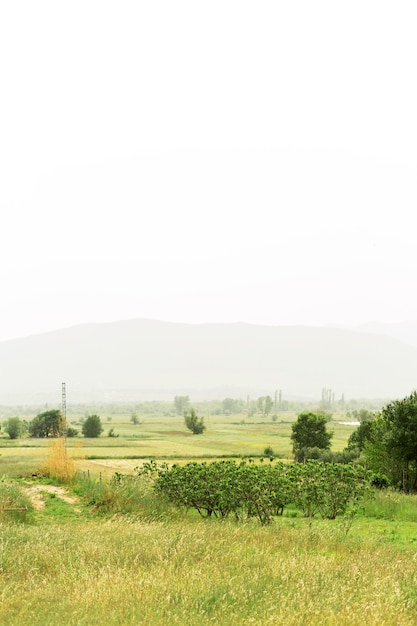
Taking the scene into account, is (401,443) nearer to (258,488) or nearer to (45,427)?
(258,488)

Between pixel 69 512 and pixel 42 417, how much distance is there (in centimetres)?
7672

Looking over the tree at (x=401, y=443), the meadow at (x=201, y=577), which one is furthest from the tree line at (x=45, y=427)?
the meadow at (x=201, y=577)

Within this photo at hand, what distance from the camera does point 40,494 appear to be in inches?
1010

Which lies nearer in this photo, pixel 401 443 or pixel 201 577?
pixel 201 577

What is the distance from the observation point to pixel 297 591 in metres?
9.12

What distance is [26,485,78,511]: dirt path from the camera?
23.7m

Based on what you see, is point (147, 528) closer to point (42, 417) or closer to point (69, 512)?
point (69, 512)

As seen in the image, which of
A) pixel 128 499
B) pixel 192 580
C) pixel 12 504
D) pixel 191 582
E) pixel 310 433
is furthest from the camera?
pixel 310 433

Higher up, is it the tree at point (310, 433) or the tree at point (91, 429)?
the tree at point (310, 433)

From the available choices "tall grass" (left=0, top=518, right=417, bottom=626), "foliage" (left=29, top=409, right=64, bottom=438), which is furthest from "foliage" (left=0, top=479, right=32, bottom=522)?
"foliage" (left=29, top=409, right=64, bottom=438)

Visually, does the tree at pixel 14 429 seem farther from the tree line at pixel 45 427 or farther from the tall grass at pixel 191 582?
the tall grass at pixel 191 582

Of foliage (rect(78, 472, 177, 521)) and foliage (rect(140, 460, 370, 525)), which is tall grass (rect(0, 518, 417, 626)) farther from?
foliage (rect(140, 460, 370, 525))

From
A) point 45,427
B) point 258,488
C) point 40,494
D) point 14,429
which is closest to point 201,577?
point 258,488

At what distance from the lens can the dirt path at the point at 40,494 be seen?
2367 cm
